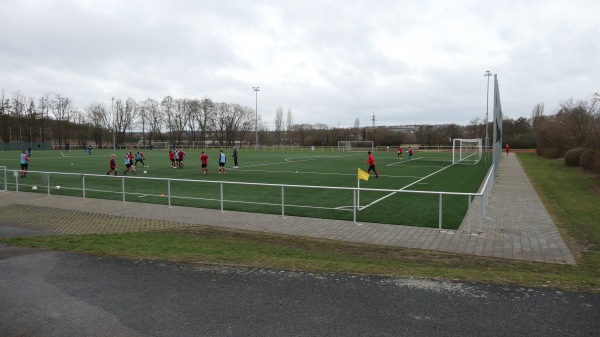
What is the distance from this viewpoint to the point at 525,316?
407cm

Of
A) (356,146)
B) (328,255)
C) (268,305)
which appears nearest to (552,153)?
(356,146)

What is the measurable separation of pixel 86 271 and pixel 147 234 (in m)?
3.38

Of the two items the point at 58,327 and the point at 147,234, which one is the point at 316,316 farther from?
the point at 147,234

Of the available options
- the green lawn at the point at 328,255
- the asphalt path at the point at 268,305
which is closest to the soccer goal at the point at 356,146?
the green lawn at the point at 328,255

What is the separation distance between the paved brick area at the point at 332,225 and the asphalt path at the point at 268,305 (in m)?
3.41

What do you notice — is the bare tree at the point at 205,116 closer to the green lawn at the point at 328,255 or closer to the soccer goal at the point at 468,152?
the soccer goal at the point at 468,152

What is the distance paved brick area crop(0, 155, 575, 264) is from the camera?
325 inches

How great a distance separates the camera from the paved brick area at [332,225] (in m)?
8.25

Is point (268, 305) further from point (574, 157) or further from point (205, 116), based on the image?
point (205, 116)

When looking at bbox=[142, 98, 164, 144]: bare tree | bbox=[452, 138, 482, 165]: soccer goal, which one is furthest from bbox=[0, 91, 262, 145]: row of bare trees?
bbox=[452, 138, 482, 165]: soccer goal

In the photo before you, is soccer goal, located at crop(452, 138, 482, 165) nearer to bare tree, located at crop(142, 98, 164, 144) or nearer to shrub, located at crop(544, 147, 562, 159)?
shrub, located at crop(544, 147, 562, 159)

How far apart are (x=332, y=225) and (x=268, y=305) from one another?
5.98 metres

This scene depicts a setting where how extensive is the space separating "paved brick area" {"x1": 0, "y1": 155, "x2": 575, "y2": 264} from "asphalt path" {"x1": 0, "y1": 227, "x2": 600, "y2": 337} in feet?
11.2

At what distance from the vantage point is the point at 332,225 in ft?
33.8
